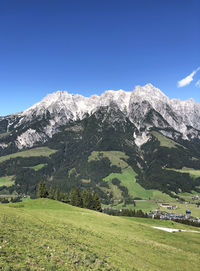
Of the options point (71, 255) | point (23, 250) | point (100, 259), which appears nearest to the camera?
point (23, 250)

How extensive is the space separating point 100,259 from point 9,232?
12.3 m

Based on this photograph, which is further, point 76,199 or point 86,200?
point 86,200

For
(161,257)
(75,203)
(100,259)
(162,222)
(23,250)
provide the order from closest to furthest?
(23,250), (100,259), (161,257), (162,222), (75,203)

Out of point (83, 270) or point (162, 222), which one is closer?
point (83, 270)

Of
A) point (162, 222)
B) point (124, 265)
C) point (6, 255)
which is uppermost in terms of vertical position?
point (6, 255)

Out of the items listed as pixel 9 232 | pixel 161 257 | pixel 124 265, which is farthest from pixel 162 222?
pixel 9 232

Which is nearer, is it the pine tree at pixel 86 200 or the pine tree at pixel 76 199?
the pine tree at pixel 76 199

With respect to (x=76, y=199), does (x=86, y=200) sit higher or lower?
lower

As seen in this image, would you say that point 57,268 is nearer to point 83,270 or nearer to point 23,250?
point 83,270

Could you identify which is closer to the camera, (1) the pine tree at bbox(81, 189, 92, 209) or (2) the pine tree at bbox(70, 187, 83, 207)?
(2) the pine tree at bbox(70, 187, 83, 207)

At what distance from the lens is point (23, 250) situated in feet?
64.7

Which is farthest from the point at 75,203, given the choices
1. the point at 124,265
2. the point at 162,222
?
the point at 124,265

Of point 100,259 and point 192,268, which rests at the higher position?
point 100,259

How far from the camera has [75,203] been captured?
12031 cm
